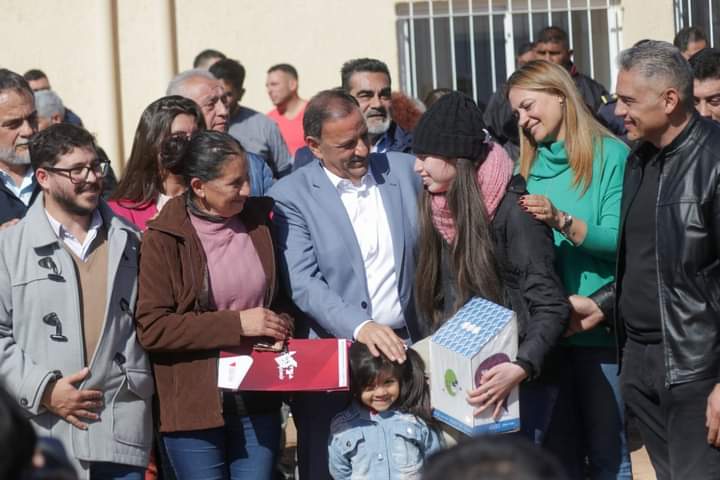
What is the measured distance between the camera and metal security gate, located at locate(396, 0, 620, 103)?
34.1 feet

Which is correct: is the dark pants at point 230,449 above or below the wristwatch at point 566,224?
below

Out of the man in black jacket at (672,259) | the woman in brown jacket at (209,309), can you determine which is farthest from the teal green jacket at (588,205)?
the woman in brown jacket at (209,309)

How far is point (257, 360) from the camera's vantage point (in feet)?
15.8

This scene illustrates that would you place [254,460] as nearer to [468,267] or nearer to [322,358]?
[322,358]

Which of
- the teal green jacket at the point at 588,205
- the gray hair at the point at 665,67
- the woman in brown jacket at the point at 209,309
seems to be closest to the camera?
the gray hair at the point at 665,67

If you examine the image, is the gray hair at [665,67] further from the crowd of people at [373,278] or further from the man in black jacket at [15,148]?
the man in black jacket at [15,148]

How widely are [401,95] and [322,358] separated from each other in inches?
155

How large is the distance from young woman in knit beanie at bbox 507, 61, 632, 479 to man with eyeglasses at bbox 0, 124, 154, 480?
1.71 m

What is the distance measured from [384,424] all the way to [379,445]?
9 cm

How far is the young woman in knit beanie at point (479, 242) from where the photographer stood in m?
4.78

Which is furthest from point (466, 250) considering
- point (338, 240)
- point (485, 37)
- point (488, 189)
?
point (485, 37)

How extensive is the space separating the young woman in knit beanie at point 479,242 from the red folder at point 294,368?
1.63ft

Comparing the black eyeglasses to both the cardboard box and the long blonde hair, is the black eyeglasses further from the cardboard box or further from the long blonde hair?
the long blonde hair

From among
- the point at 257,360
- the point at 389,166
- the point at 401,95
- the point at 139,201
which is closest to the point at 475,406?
the point at 257,360
